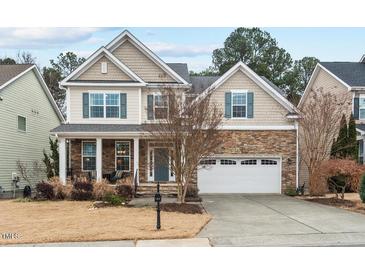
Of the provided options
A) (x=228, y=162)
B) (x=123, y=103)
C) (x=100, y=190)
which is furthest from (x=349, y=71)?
(x=100, y=190)

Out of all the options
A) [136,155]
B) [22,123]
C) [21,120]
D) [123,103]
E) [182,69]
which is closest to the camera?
[136,155]

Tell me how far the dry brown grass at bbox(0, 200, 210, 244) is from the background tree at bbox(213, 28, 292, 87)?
17.8 meters

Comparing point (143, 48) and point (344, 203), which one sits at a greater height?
point (143, 48)

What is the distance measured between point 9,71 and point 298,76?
70.7 ft

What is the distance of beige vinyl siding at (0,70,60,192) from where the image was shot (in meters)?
23.4

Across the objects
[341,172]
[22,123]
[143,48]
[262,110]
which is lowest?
[341,172]

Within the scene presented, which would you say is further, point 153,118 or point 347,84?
point 347,84

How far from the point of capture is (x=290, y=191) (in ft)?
75.7

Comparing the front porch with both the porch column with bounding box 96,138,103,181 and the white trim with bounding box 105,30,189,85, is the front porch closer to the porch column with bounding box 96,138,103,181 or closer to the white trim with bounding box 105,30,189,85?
the porch column with bounding box 96,138,103,181

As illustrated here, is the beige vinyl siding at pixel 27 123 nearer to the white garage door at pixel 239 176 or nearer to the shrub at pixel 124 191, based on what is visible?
the shrub at pixel 124 191

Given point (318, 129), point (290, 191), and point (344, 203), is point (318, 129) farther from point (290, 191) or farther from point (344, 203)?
point (344, 203)

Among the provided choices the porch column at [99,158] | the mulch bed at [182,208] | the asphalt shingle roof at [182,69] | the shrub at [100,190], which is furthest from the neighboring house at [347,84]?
the shrub at [100,190]
